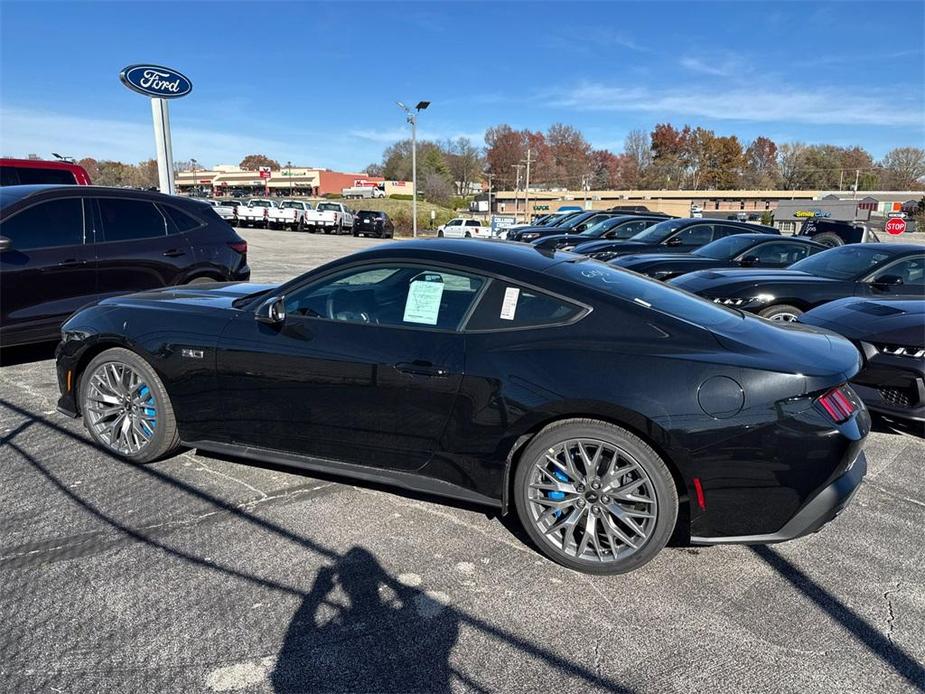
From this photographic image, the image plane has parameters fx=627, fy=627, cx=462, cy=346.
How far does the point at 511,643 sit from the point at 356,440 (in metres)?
1.32

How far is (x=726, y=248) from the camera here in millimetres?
10211

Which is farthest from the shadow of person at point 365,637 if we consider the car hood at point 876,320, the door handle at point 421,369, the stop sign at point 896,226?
the stop sign at point 896,226

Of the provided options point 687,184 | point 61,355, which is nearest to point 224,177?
point 687,184

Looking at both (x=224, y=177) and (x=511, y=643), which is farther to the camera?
(x=224, y=177)

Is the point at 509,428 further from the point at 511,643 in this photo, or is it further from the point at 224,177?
the point at 224,177

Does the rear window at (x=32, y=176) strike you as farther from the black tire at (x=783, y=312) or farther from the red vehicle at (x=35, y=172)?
the black tire at (x=783, y=312)

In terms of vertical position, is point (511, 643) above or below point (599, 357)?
below

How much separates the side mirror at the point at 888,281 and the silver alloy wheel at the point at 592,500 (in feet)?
17.0

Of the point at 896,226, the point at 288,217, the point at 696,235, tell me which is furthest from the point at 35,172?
the point at 288,217

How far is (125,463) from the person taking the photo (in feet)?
12.9

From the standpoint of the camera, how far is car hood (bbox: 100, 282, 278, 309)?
3887mm

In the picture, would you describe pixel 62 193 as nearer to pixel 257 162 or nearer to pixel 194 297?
pixel 194 297

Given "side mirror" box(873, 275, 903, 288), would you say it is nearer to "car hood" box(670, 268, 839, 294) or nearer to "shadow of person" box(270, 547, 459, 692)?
"car hood" box(670, 268, 839, 294)

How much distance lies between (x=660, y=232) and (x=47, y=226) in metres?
11.4
